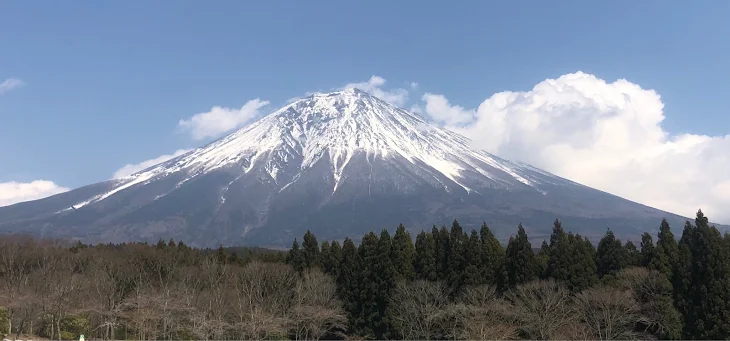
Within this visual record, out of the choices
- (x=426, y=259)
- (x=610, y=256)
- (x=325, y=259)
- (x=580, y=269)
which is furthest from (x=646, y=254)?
(x=325, y=259)

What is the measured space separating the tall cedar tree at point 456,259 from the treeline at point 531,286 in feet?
0.26

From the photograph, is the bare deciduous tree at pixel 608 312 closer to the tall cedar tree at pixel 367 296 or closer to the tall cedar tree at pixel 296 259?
the tall cedar tree at pixel 367 296

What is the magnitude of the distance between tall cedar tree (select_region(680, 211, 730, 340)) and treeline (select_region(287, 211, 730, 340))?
0.18ft

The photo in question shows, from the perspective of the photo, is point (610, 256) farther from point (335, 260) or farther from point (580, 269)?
point (335, 260)

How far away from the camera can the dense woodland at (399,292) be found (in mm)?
32875

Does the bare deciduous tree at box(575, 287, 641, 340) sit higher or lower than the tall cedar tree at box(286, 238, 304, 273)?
lower

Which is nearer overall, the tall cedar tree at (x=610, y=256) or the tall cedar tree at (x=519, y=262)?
the tall cedar tree at (x=519, y=262)

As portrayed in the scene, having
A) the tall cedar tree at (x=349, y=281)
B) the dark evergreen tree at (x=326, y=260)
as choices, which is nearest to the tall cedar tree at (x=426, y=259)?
the tall cedar tree at (x=349, y=281)

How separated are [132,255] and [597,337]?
33.7 meters

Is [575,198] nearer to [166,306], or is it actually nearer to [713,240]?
[713,240]

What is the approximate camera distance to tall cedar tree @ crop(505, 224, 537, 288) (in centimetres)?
3853

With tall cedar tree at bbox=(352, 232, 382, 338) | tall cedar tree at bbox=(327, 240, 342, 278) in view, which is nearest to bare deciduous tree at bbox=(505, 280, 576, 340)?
tall cedar tree at bbox=(352, 232, 382, 338)

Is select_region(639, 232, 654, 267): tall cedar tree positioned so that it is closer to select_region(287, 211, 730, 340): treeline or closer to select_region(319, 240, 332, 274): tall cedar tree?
select_region(287, 211, 730, 340): treeline

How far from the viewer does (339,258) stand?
150ft
